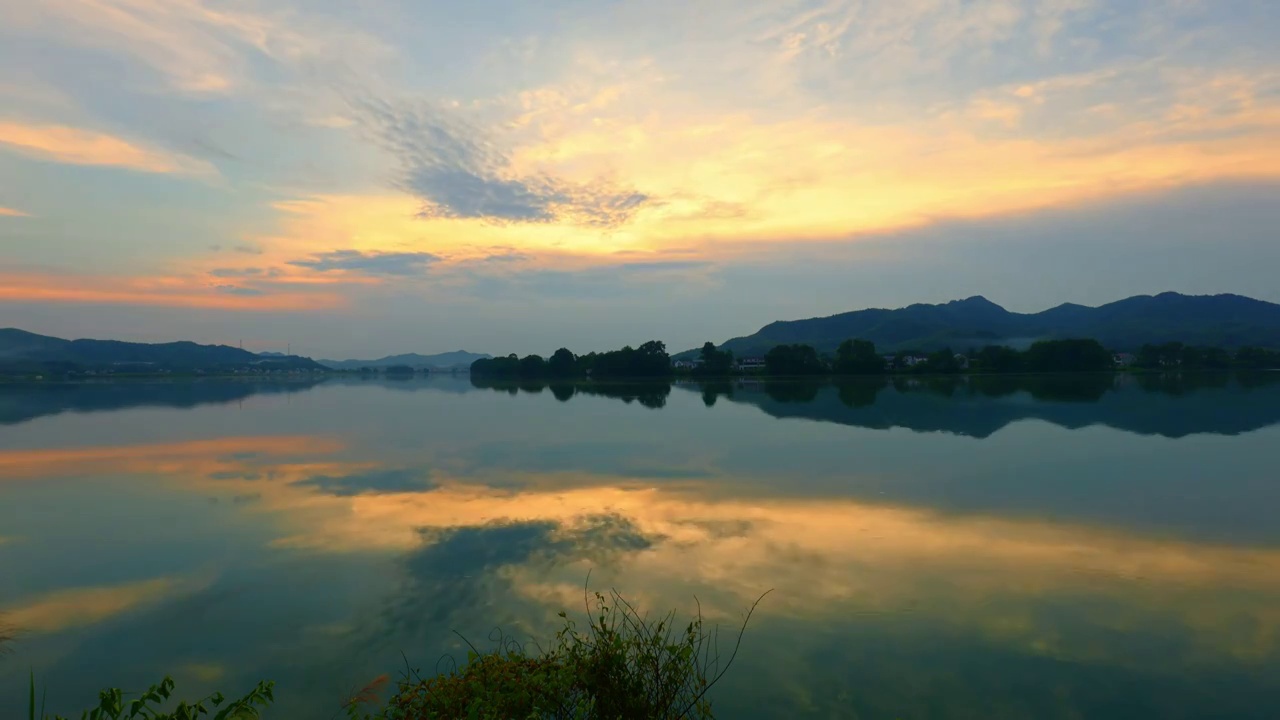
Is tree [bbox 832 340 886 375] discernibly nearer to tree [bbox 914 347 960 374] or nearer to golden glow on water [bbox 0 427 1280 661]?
tree [bbox 914 347 960 374]

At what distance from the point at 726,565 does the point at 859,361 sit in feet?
368

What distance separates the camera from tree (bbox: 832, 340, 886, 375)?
117000 millimetres

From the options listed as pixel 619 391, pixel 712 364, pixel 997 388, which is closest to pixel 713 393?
pixel 619 391

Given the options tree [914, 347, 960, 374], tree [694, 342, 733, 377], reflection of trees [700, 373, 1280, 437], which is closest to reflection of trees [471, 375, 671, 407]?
reflection of trees [700, 373, 1280, 437]

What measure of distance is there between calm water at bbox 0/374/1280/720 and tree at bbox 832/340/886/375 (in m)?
88.5

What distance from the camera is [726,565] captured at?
12.7m

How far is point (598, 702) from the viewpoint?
5.92 metres

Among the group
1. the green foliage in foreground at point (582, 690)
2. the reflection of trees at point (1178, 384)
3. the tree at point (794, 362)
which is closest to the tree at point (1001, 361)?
the reflection of trees at point (1178, 384)

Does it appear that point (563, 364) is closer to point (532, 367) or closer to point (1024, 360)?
point (532, 367)

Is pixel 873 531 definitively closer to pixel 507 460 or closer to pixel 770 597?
pixel 770 597

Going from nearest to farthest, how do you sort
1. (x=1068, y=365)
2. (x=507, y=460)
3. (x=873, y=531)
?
(x=873, y=531), (x=507, y=460), (x=1068, y=365)

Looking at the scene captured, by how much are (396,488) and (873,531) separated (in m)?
15.3

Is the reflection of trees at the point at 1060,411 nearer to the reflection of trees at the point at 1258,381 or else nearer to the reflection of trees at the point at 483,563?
the reflection of trees at the point at 1258,381

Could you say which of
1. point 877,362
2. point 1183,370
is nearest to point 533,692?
point 877,362
